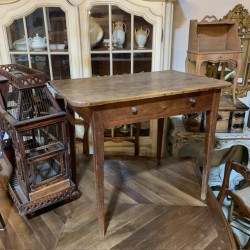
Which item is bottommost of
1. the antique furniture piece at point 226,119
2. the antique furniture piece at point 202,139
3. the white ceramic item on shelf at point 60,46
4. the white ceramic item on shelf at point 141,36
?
the antique furniture piece at point 202,139

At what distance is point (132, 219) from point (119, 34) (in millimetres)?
1300

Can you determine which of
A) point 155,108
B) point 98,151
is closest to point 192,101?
point 155,108

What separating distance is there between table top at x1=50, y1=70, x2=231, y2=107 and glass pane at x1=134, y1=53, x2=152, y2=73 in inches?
18.6

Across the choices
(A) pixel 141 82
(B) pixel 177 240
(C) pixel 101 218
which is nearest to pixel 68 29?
(A) pixel 141 82

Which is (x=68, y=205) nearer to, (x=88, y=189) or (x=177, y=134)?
(x=88, y=189)

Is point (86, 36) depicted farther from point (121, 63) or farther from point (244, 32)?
point (244, 32)

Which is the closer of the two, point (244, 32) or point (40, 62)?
point (40, 62)

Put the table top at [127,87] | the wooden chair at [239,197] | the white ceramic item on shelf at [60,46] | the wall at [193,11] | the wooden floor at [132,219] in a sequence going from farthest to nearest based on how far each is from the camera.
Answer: the wall at [193,11], the white ceramic item on shelf at [60,46], the wooden chair at [239,197], the wooden floor at [132,219], the table top at [127,87]

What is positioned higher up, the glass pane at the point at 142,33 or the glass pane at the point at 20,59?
the glass pane at the point at 142,33

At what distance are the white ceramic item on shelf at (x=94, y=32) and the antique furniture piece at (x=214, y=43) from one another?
0.69 meters

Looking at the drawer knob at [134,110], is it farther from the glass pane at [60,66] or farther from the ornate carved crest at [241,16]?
the ornate carved crest at [241,16]

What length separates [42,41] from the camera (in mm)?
1822

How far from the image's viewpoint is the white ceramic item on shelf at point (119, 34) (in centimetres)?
183

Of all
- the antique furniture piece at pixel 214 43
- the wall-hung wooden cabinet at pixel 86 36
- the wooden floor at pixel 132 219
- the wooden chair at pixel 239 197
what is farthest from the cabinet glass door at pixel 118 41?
the wooden chair at pixel 239 197
